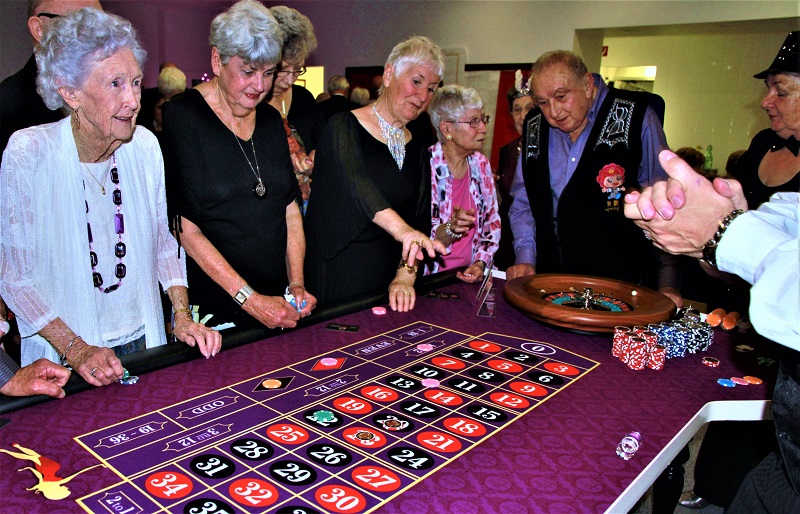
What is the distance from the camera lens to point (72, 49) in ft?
5.72

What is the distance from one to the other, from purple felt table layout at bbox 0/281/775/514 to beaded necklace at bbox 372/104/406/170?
3.31ft

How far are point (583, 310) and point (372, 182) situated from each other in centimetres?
107

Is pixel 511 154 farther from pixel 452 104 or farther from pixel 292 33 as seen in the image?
pixel 292 33

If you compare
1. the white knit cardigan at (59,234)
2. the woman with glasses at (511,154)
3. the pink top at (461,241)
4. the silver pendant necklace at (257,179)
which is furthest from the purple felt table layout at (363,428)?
the woman with glasses at (511,154)

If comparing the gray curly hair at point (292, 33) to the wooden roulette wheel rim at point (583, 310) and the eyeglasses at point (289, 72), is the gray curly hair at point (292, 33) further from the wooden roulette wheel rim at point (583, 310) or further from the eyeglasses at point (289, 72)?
the wooden roulette wheel rim at point (583, 310)

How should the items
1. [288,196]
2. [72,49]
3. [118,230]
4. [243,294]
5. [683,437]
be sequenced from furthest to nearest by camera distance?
1. [288,196]
2. [243,294]
3. [118,230]
4. [72,49]
5. [683,437]

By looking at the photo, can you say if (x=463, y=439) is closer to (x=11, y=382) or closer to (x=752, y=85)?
(x=11, y=382)

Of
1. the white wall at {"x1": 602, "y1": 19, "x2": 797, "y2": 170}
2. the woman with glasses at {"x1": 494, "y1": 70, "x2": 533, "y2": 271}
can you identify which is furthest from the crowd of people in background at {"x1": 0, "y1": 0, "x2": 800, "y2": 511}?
the white wall at {"x1": 602, "y1": 19, "x2": 797, "y2": 170}

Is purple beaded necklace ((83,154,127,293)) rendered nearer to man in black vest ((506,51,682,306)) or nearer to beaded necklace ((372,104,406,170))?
beaded necklace ((372,104,406,170))

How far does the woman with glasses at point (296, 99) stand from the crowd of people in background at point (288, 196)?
14mm

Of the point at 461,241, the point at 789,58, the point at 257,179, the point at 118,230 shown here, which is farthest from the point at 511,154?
the point at 118,230

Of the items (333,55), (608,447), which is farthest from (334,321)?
(333,55)

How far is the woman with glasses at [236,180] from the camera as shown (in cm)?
223

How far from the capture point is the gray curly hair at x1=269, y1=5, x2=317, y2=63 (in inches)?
119
